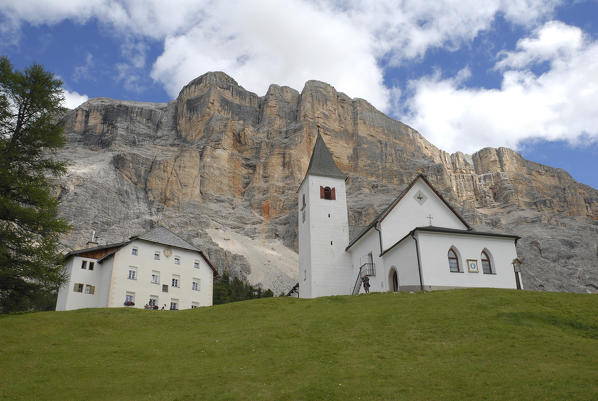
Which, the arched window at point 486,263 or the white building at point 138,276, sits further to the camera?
the white building at point 138,276

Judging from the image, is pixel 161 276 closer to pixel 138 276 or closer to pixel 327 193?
pixel 138 276

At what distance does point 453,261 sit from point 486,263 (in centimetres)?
278

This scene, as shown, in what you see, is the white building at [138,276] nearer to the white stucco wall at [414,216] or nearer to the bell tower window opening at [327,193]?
the bell tower window opening at [327,193]

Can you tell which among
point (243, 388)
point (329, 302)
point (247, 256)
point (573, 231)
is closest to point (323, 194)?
point (329, 302)

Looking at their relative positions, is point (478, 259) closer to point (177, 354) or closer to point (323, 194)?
point (323, 194)

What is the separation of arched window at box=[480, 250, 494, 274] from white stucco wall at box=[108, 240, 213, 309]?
33383 mm

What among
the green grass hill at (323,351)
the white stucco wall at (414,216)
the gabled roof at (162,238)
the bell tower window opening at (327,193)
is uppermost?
the bell tower window opening at (327,193)

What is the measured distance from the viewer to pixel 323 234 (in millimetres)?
46219

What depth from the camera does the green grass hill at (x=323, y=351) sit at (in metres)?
13.8

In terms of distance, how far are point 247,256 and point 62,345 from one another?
89717 mm

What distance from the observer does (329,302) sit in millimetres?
27656

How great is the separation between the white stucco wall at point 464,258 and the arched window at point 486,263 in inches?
10.5

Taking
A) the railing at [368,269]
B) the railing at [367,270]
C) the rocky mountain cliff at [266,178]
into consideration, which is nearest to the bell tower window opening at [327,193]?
the railing at [367,270]

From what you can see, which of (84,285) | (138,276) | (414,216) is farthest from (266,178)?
(414,216)
